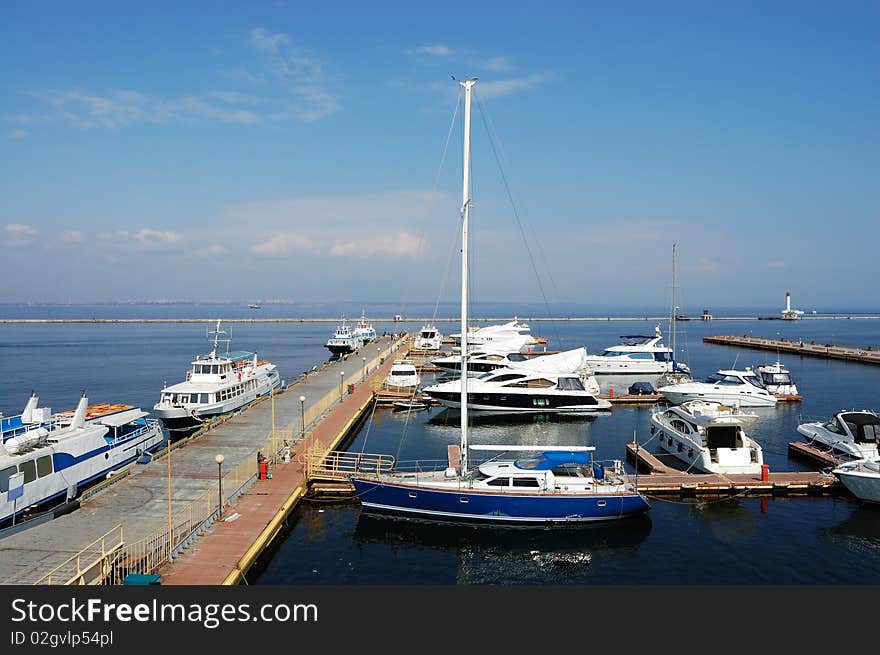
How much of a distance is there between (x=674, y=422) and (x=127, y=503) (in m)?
27.3

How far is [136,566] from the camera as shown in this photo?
51.7 feet

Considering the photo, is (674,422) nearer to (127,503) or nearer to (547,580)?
(547,580)

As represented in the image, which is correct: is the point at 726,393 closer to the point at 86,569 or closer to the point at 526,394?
the point at 526,394

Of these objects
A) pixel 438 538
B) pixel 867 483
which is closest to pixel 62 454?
pixel 438 538

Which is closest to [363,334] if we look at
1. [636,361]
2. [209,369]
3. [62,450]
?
[636,361]

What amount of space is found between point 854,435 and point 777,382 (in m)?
25.9

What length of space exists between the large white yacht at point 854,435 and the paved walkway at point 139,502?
28.4m

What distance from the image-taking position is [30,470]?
71.5 feet

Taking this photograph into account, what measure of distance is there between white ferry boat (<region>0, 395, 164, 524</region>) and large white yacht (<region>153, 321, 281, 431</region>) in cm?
356

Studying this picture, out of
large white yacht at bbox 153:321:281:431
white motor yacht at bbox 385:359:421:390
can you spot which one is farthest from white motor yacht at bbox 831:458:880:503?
white motor yacht at bbox 385:359:421:390

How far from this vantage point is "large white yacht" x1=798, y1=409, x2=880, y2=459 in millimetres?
29000

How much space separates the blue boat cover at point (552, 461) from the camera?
2321 cm

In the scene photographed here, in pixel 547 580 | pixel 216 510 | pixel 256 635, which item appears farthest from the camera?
pixel 216 510

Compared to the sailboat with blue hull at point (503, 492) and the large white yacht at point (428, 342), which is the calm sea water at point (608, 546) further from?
the large white yacht at point (428, 342)
